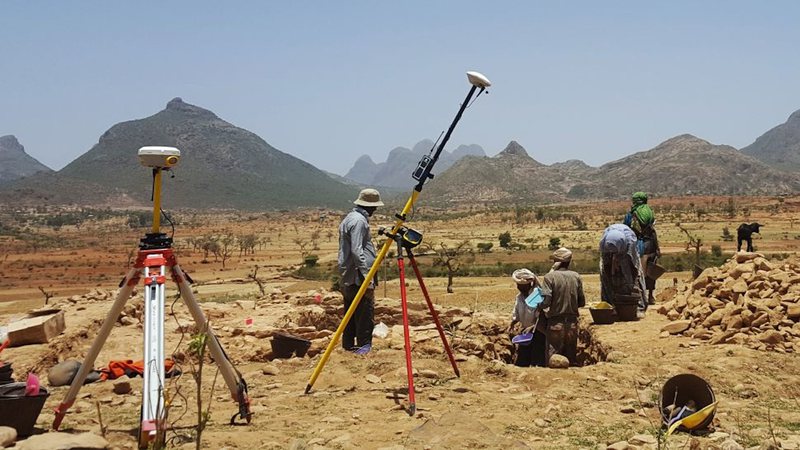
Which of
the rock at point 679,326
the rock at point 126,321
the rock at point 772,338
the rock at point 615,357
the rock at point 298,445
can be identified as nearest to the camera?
the rock at point 298,445

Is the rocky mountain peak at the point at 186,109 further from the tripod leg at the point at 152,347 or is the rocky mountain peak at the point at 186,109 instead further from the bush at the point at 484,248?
the tripod leg at the point at 152,347

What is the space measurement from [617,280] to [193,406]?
6.59 meters

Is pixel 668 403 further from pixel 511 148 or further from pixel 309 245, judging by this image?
pixel 511 148

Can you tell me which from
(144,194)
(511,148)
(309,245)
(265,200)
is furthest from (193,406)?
(511,148)

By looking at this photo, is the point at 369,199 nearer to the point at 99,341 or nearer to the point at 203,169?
the point at 99,341

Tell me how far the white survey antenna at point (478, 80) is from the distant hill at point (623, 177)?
109 m

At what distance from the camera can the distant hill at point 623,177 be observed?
109875 mm

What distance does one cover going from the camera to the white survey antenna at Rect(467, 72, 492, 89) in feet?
17.0

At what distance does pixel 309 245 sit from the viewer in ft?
163

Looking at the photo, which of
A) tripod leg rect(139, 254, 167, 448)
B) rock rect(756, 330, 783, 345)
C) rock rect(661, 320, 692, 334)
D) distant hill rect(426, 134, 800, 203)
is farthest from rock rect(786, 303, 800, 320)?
distant hill rect(426, 134, 800, 203)

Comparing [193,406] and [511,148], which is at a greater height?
[511,148]

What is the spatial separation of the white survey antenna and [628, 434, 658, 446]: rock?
285cm

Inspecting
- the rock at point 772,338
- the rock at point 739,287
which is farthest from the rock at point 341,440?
the rock at point 739,287

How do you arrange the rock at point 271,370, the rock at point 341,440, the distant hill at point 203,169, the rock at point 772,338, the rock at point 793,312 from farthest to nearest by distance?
the distant hill at point 203,169 < the rock at point 793,312 < the rock at point 772,338 < the rock at point 271,370 < the rock at point 341,440
